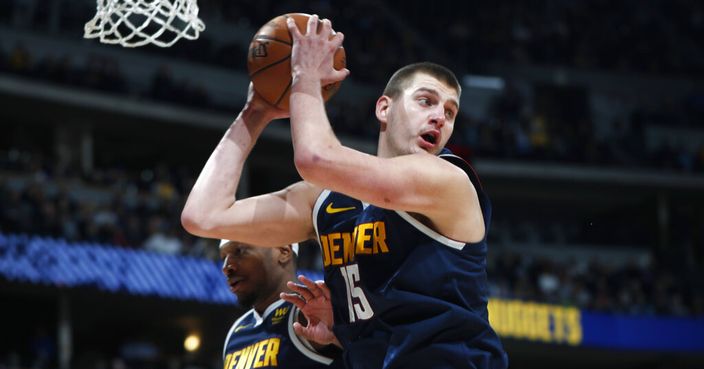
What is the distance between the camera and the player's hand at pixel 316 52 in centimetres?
358

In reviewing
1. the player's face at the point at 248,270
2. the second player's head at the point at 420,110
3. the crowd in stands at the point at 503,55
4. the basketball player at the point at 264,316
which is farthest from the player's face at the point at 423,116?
the crowd in stands at the point at 503,55

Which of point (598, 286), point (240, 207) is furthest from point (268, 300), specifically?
point (598, 286)

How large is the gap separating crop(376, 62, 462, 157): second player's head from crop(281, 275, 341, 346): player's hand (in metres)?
0.60

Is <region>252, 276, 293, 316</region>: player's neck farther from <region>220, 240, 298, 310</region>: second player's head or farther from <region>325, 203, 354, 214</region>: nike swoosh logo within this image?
<region>325, 203, 354, 214</region>: nike swoosh logo

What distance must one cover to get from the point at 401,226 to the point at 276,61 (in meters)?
0.98

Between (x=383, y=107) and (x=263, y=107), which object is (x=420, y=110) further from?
(x=263, y=107)

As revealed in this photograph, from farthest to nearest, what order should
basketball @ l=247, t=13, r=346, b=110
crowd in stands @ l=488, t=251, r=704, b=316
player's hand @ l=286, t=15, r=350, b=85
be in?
crowd in stands @ l=488, t=251, r=704, b=316 → basketball @ l=247, t=13, r=346, b=110 → player's hand @ l=286, t=15, r=350, b=85

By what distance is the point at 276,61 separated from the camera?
4121 mm

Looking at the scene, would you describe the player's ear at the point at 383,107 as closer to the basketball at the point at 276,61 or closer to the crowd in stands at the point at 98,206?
the basketball at the point at 276,61

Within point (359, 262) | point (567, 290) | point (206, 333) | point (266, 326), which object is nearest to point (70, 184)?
point (206, 333)

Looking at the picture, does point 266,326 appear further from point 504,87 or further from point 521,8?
point 521,8

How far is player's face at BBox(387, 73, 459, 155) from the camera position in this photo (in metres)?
3.69

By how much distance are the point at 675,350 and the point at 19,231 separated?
593 inches

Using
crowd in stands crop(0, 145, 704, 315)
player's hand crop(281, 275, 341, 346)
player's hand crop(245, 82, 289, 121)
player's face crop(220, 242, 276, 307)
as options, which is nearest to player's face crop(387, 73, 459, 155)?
player's hand crop(281, 275, 341, 346)
